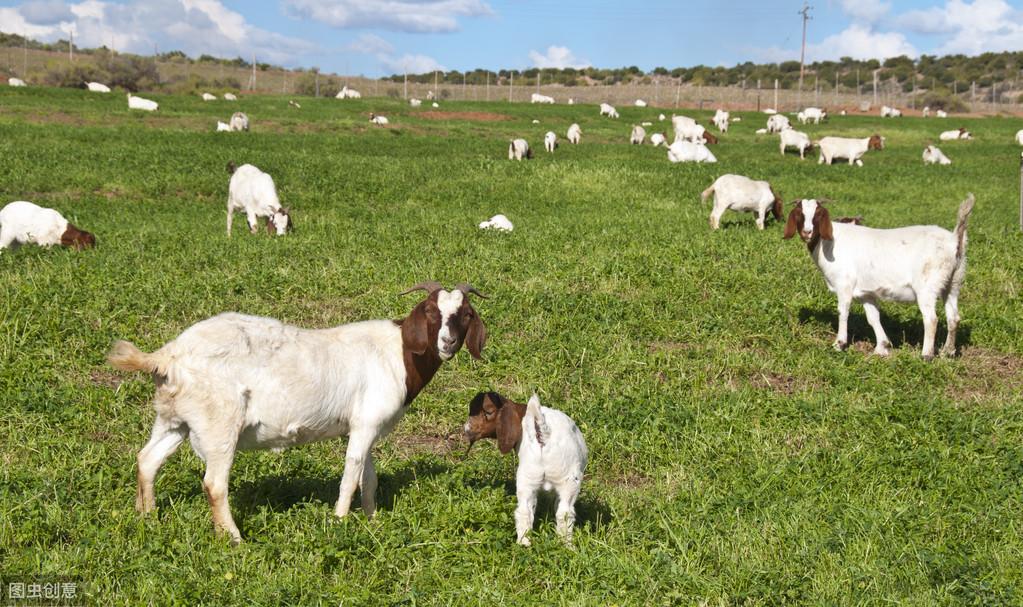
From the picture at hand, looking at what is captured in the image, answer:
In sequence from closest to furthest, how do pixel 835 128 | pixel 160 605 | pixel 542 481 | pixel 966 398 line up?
pixel 160 605
pixel 542 481
pixel 966 398
pixel 835 128

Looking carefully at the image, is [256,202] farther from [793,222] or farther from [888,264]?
[888,264]

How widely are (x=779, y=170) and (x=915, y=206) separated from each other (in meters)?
6.68

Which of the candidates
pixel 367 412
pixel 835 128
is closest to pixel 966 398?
pixel 367 412

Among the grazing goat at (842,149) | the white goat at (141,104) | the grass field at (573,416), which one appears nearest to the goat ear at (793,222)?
the grass field at (573,416)

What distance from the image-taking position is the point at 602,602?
4.85m

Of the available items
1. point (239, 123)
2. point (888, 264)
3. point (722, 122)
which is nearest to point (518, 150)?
point (239, 123)

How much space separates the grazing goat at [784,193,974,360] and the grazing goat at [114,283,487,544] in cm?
599

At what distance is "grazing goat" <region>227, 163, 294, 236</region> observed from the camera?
608 inches

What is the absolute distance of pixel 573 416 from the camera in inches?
303

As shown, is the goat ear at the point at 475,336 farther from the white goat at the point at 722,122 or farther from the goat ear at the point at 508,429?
the white goat at the point at 722,122

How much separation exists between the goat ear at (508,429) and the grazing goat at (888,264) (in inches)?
222

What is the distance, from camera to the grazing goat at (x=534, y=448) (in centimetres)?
531

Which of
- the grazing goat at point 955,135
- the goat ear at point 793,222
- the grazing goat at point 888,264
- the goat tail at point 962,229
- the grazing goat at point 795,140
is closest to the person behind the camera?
the goat tail at point 962,229

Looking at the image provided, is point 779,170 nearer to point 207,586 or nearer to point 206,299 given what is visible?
point 206,299
